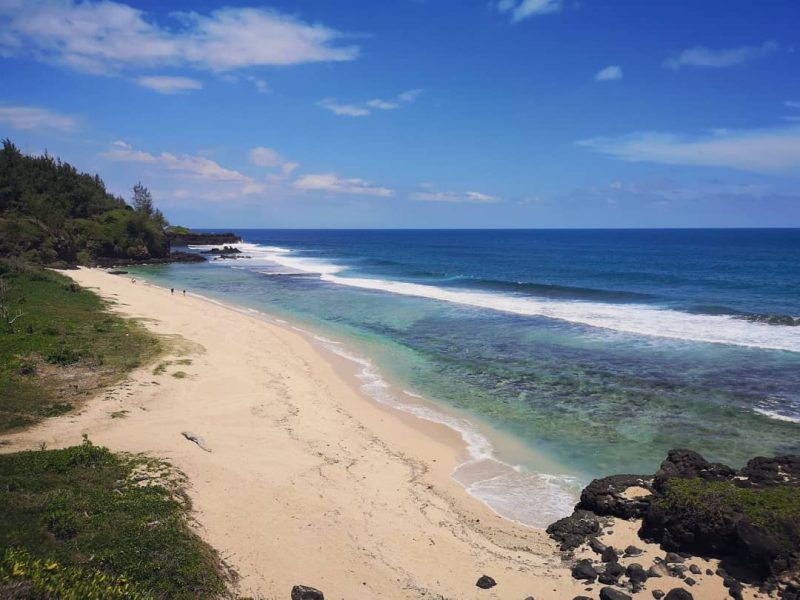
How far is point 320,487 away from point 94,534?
4.42 meters

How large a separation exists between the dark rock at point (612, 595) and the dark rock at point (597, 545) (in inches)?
47.5

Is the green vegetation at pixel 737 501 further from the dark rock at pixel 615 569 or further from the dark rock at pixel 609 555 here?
the dark rock at pixel 615 569

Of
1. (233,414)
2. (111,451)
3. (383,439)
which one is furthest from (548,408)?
(111,451)

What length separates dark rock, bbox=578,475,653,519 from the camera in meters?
10.1

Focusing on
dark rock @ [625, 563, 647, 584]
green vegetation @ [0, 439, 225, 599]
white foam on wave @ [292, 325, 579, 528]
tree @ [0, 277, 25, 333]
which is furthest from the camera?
tree @ [0, 277, 25, 333]

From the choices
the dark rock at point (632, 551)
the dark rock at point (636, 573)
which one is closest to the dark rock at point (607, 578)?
the dark rock at point (636, 573)

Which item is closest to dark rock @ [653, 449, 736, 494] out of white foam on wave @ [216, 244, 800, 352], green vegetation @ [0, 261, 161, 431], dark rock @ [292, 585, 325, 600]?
dark rock @ [292, 585, 325, 600]

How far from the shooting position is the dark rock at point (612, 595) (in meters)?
7.65

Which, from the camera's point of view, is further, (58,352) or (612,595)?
(58,352)

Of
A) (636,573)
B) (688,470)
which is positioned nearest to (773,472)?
(688,470)

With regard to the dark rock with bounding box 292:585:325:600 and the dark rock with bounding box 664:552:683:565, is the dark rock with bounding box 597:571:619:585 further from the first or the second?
the dark rock with bounding box 292:585:325:600

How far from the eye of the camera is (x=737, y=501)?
8805 millimetres

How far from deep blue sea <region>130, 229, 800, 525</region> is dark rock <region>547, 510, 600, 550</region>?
0.54 metres

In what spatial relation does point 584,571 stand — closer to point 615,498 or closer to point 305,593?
point 615,498
